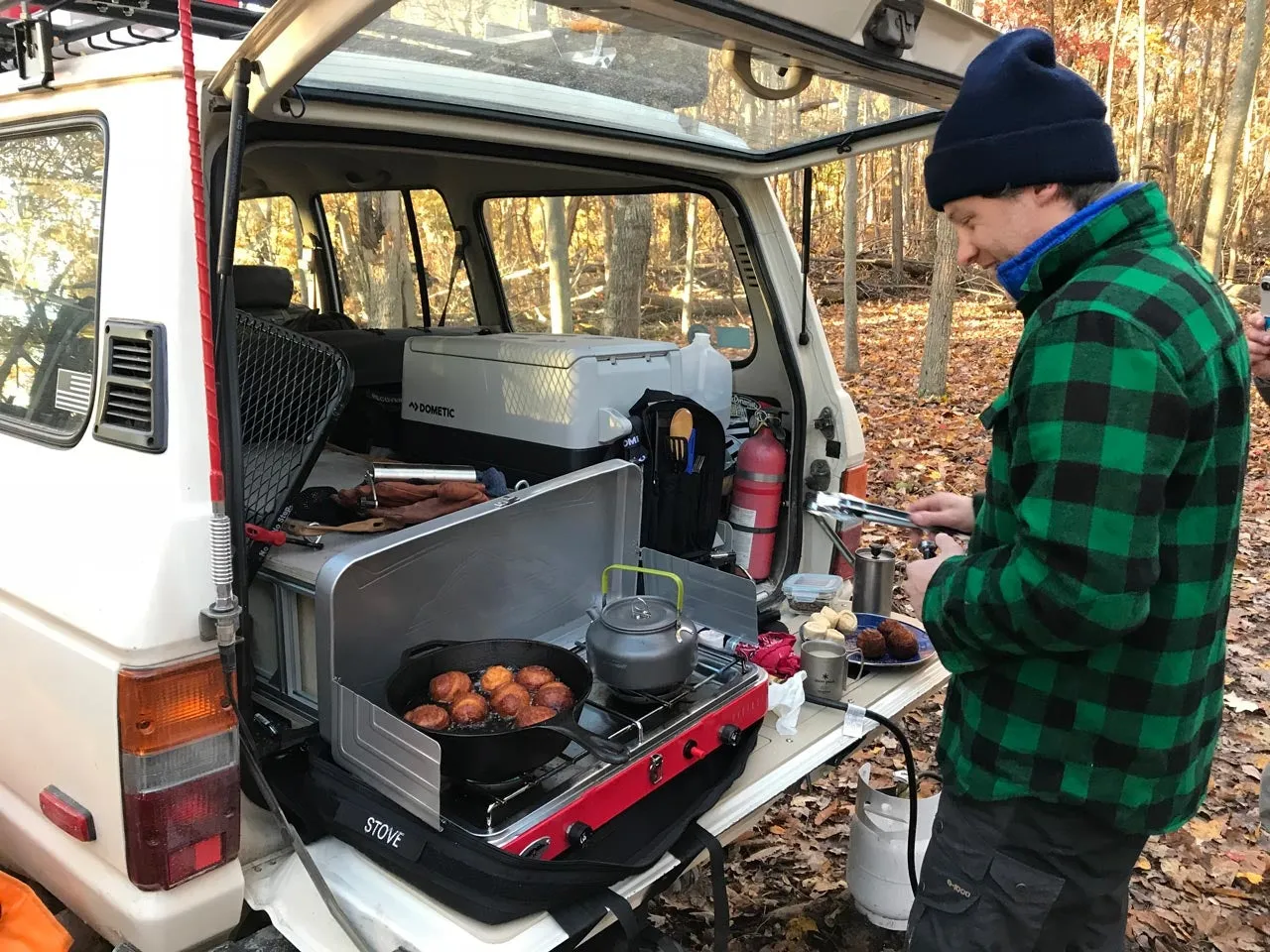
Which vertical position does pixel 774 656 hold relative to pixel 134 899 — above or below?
above

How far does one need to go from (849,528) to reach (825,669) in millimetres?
891

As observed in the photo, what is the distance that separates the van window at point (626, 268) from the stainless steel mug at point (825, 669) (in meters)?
1.34

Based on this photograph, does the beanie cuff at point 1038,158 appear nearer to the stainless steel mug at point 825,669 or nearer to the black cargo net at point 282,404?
the stainless steel mug at point 825,669

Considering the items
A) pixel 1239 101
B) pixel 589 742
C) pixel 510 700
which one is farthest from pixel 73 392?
pixel 1239 101

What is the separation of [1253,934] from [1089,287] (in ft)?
8.72

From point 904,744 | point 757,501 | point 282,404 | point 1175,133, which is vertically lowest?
point 904,744

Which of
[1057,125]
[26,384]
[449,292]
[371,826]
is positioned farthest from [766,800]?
[449,292]

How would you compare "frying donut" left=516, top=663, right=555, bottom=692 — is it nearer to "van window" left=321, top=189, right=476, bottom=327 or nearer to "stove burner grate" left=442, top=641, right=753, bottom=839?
"stove burner grate" left=442, top=641, right=753, bottom=839

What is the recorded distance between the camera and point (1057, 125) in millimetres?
1548

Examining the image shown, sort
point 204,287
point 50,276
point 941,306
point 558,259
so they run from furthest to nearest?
point 941,306, point 558,259, point 50,276, point 204,287

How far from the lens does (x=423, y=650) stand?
2.23m

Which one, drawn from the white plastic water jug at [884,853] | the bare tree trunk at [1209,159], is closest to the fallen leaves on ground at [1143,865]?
the white plastic water jug at [884,853]

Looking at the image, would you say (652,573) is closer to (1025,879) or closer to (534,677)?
(534,677)

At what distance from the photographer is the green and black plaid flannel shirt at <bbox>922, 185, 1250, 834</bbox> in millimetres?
1449
